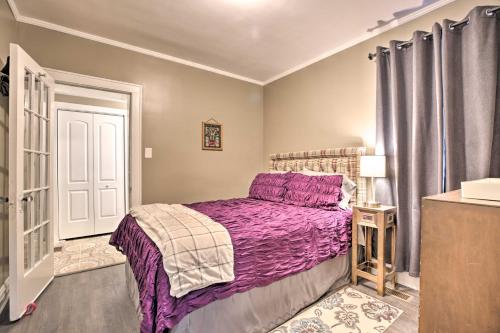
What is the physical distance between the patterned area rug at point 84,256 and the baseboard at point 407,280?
307 centimetres

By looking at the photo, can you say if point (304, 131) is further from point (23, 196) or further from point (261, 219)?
point (23, 196)

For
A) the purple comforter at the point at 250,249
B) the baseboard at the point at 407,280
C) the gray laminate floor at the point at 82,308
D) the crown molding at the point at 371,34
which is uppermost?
the crown molding at the point at 371,34

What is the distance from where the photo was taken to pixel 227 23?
8.52 feet

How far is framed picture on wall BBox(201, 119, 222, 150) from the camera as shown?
3.77m

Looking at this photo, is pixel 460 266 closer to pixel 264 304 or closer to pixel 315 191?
pixel 264 304

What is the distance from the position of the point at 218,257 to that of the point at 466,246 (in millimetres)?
1168

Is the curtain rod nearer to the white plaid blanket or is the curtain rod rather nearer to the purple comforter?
the purple comforter

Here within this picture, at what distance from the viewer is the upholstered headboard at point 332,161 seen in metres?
2.72

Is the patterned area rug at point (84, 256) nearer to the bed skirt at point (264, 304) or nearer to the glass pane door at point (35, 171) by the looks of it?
the glass pane door at point (35, 171)

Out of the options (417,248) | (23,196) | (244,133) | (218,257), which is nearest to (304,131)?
(244,133)

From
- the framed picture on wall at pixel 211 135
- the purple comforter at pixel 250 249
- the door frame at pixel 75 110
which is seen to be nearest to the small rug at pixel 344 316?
the purple comforter at pixel 250 249

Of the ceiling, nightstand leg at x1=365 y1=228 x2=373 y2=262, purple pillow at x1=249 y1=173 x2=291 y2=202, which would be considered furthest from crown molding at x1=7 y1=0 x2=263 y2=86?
nightstand leg at x1=365 y1=228 x2=373 y2=262

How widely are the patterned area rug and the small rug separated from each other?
2.27 m

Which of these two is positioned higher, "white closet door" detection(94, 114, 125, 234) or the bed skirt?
"white closet door" detection(94, 114, 125, 234)
